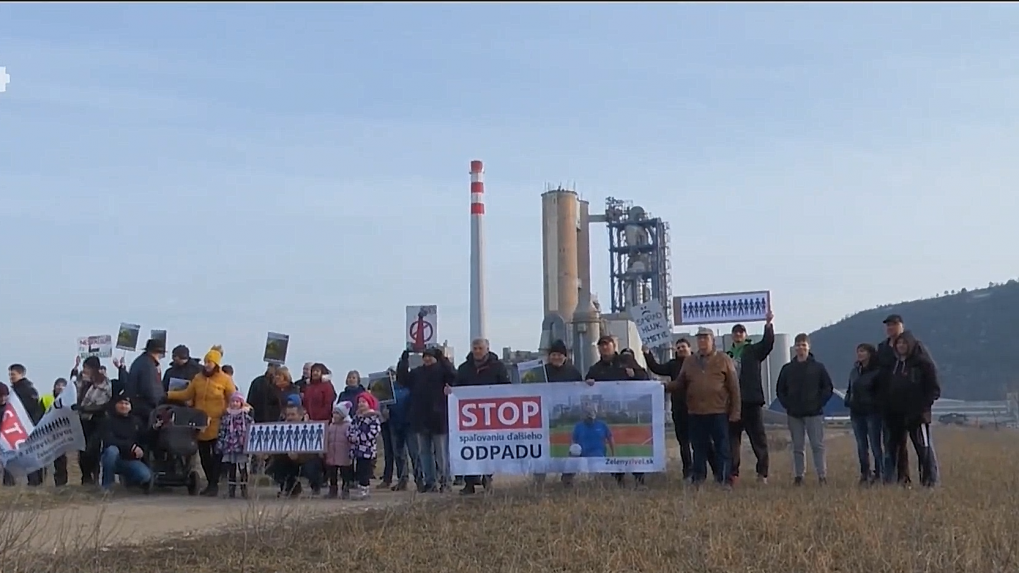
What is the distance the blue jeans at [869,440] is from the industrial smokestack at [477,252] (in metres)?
25.3

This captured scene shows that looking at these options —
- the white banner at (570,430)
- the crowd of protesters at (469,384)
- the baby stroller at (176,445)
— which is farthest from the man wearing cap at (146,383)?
the white banner at (570,430)

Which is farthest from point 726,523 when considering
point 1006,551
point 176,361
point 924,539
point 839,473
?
point 176,361

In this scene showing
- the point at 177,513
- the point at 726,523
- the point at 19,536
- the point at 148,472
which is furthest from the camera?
the point at 148,472

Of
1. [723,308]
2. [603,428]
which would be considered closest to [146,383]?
[603,428]

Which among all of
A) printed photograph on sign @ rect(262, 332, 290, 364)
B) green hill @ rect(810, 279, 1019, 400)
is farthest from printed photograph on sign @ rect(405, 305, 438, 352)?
green hill @ rect(810, 279, 1019, 400)

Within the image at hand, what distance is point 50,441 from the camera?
49.2 feet

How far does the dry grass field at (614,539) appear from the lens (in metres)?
7.89

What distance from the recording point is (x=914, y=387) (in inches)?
494

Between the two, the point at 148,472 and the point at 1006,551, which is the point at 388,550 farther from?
the point at 148,472

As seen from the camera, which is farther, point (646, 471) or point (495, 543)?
point (646, 471)

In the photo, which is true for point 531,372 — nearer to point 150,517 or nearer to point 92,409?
point 92,409

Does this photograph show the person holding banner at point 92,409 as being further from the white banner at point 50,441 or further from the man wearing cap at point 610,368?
the man wearing cap at point 610,368

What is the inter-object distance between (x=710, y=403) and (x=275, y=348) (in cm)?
839

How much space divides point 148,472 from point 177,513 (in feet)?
7.50
